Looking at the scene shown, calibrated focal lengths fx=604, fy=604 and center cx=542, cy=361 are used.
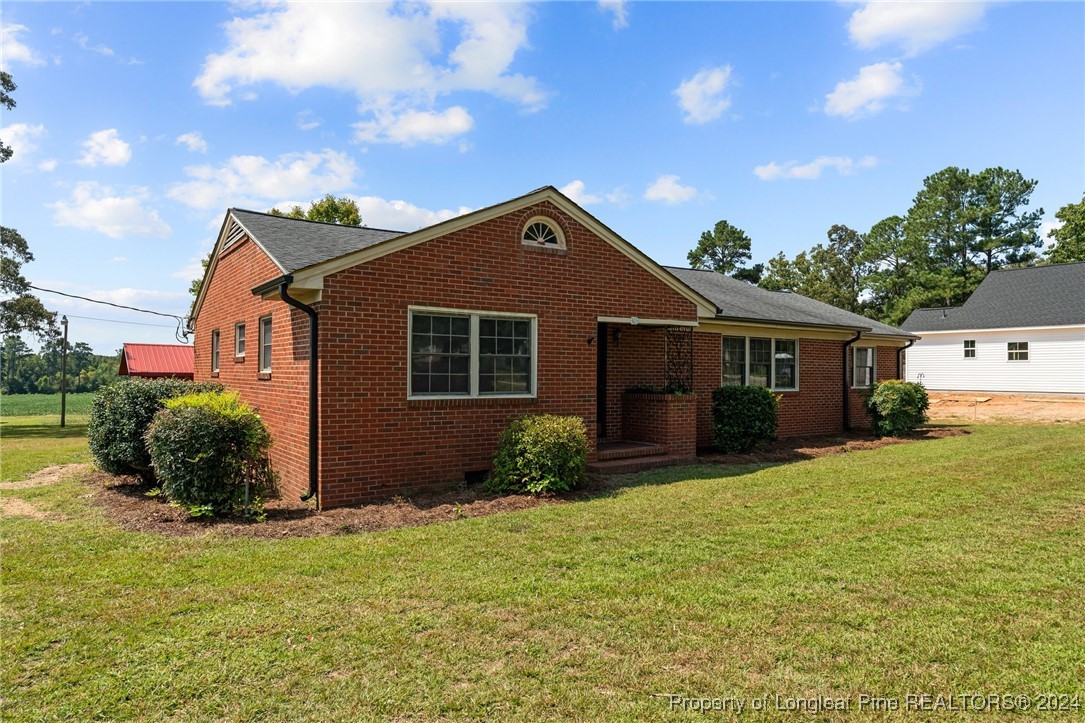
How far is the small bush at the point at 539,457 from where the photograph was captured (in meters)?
8.20

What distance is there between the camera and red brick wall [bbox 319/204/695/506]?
7.87 meters

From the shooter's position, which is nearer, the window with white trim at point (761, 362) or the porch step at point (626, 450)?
the porch step at point (626, 450)

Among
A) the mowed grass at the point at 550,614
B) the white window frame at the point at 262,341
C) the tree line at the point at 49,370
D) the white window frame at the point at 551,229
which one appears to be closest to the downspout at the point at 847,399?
the mowed grass at the point at 550,614

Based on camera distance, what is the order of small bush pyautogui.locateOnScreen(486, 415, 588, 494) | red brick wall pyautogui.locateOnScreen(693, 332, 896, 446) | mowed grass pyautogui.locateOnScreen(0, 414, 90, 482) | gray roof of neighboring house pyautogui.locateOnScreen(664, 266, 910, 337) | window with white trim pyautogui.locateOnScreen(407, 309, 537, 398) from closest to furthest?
small bush pyautogui.locateOnScreen(486, 415, 588, 494) → window with white trim pyautogui.locateOnScreen(407, 309, 537, 398) → mowed grass pyautogui.locateOnScreen(0, 414, 90, 482) → red brick wall pyautogui.locateOnScreen(693, 332, 896, 446) → gray roof of neighboring house pyautogui.locateOnScreen(664, 266, 910, 337)

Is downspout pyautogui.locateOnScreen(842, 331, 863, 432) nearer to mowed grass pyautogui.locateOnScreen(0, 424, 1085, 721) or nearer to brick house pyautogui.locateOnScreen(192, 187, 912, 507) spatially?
brick house pyautogui.locateOnScreen(192, 187, 912, 507)

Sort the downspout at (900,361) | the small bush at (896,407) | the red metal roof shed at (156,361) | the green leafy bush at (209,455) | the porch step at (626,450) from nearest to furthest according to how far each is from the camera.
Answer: the green leafy bush at (209,455)
the porch step at (626,450)
the small bush at (896,407)
the downspout at (900,361)
the red metal roof shed at (156,361)

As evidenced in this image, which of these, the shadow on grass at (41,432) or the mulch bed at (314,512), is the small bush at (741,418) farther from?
the shadow on grass at (41,432)

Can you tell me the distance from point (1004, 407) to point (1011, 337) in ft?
20.3

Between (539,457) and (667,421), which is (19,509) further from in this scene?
(667,421)

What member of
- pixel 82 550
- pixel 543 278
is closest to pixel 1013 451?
pixel 543 278

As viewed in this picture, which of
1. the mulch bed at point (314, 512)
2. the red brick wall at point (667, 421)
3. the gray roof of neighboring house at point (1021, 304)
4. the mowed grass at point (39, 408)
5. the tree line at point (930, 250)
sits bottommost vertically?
the mowed grass at point (39, 408)

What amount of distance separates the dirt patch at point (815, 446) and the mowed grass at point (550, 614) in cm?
413

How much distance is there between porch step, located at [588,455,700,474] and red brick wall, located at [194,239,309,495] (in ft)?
14.6

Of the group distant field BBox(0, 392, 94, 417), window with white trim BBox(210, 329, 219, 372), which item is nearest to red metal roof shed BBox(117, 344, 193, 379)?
distant field BBox(0, 392, 94, 417)
